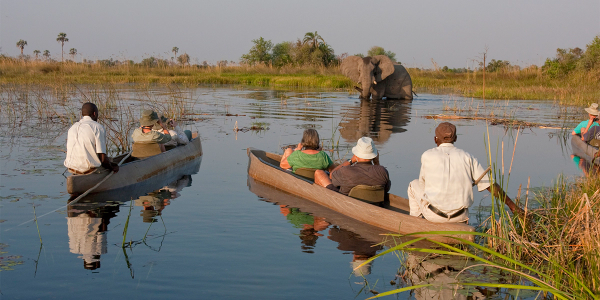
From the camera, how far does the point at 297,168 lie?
27.2 ft

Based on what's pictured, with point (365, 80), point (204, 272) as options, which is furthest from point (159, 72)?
point (204, 272)

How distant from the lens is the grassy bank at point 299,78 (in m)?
27.8

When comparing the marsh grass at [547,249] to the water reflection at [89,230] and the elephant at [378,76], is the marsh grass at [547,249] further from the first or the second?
the elephant at [378,76]

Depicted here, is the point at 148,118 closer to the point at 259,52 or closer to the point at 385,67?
the point at 385,67

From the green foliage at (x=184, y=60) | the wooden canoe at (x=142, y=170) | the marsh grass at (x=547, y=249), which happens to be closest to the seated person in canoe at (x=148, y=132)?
the wooden canoe at (x=142, y=170)

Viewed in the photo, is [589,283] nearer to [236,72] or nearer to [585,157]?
[585,157]

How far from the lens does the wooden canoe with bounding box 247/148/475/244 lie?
18.5ft

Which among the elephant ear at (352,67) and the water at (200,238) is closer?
the water at (200,238)

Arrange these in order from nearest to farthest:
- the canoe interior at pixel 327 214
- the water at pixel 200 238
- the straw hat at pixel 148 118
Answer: the water at pixel 200 238 < the canoe interior at pixel 327 214 < the straw hat at pixel 148 118

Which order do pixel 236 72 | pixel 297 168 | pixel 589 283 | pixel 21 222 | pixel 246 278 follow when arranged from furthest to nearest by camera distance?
pixel 236 72, pixel 297 168, pixel 21 222, pixel 246 278, pixel 589 283

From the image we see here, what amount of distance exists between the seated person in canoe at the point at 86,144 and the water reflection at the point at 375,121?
701 cm

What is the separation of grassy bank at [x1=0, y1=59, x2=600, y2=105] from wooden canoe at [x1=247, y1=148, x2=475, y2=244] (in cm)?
1862

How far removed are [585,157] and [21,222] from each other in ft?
33.7

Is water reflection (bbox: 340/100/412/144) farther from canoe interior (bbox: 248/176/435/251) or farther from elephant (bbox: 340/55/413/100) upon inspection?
canoe interior (bbox: 248/176/435/251)
